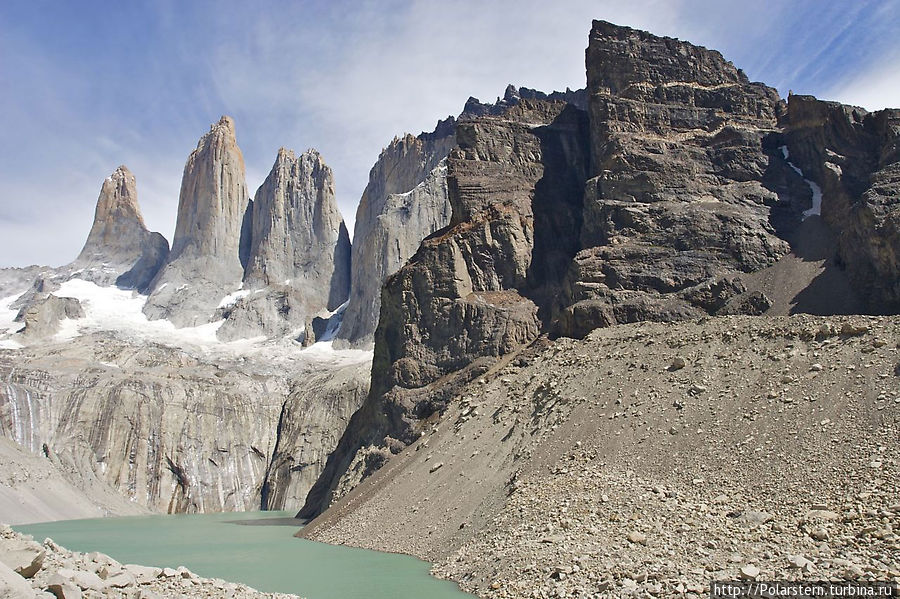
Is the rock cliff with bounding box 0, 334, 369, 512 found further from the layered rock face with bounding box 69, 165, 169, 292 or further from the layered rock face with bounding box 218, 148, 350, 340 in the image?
the layered rock face with bounding box 69, 165, 169, 292

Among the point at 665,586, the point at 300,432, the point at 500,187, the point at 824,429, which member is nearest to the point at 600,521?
the point at 665,586

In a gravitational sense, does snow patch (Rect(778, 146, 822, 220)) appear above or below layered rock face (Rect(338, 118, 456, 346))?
below

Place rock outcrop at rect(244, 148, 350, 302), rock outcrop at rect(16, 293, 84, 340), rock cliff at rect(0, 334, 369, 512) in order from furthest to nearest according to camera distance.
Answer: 1. rock outcrop at rect(244, 148, 350, 302)
2. rock outcrop at rect(16, 293, 84, 340)
3. rock cliff at rect(0, 334, 369, 512)

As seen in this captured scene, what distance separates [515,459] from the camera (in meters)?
29.3

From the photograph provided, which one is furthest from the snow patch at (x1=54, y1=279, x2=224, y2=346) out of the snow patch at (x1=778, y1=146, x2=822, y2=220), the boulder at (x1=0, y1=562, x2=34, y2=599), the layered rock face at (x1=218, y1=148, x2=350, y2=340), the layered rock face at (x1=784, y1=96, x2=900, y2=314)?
the boulder at (x1=0, y1=562, x2=34, y2=599)

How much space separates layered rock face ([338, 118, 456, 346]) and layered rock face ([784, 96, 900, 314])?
51094 mm

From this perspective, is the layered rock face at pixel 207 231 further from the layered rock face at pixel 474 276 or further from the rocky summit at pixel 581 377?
the layered rock face at pixel 474 276

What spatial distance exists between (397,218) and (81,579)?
84.7 metres

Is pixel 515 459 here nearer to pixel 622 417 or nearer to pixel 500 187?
pixel 622 417

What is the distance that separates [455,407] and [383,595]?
19.2 metres

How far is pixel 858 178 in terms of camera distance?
4244 cm

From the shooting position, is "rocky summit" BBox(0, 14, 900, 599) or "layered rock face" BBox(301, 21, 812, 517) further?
"layered rock face" BBox(301, 21, 812, 517)

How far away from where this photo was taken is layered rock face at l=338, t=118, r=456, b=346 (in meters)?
96.1

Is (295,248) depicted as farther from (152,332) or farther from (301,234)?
(152,332)
